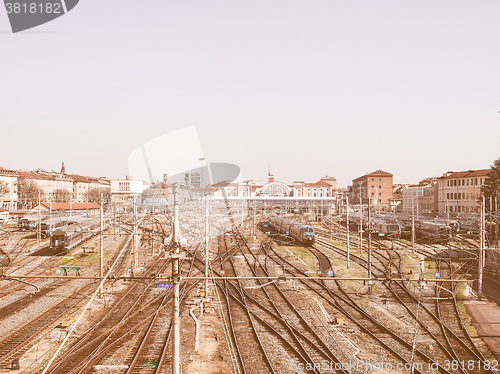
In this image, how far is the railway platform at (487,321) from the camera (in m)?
18.4

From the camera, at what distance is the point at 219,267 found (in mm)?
36219

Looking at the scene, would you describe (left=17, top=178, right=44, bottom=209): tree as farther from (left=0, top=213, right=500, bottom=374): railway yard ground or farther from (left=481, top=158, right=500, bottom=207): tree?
(left=481, top=158, right=500, bottom=207): tree

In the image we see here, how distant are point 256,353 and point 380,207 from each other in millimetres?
120440

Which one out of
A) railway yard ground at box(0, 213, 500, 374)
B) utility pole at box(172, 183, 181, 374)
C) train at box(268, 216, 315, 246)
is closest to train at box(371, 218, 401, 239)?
train at box(268, 216, 315, 246)

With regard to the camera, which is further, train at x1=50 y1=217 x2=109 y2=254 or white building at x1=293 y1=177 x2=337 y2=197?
white building at x1=293 y1=177 x2=337 y2=197

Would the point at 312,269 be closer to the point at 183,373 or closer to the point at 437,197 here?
the point at 183,373

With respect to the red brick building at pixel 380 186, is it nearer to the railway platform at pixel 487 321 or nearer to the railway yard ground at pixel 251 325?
the railway yard ground at pixel 251 325

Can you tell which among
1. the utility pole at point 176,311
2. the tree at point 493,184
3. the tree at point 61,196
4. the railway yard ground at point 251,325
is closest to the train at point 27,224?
the railway yard ground at point 251,325

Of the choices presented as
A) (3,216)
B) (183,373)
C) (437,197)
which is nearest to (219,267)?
(183,373)

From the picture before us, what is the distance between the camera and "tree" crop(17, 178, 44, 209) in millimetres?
98312

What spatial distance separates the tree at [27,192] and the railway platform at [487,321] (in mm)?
94435

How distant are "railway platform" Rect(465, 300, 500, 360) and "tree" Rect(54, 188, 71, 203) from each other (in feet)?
341

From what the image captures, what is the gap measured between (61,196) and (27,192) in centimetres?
1457

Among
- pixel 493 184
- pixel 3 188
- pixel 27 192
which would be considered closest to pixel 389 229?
pixel 493 184
